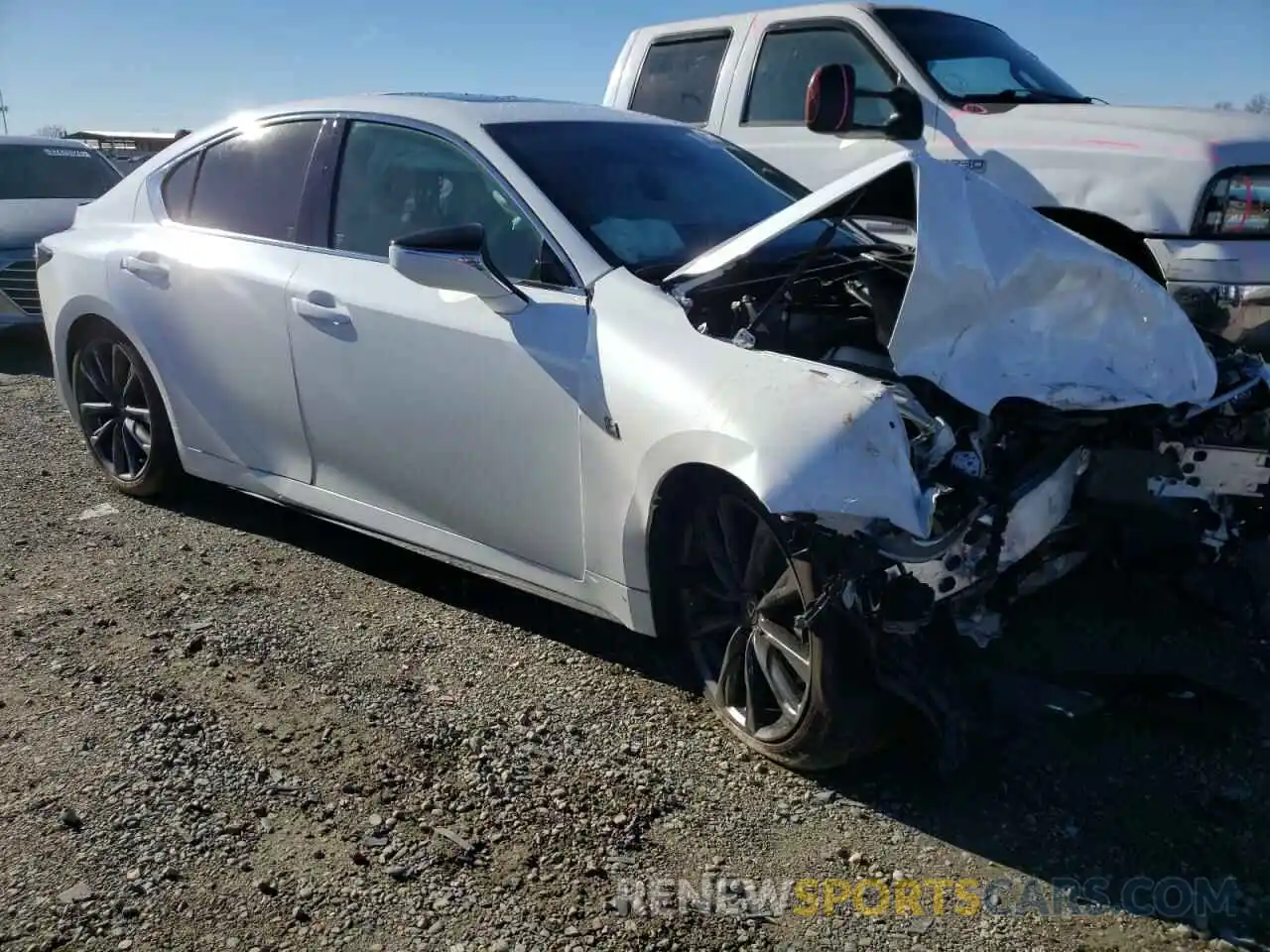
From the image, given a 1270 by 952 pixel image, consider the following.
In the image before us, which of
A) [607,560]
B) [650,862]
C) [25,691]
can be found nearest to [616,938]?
[650,862]

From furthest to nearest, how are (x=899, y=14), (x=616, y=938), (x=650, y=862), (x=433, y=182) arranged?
(x=899, y=14)
(x=433, y=182)
(x=650, y=862)
(x=616, y=938)

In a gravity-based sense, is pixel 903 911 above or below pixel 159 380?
below

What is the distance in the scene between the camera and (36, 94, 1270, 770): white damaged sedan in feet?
9.21

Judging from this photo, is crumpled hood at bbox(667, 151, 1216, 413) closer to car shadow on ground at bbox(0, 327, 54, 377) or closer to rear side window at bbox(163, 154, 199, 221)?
rear side window at bbox(163, 154, 199, 221)

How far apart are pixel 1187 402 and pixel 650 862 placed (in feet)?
6.28

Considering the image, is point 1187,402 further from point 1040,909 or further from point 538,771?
point 538,771

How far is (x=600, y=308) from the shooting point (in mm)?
3363

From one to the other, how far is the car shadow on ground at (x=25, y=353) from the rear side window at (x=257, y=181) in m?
4.76

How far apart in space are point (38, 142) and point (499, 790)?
10.3 metres

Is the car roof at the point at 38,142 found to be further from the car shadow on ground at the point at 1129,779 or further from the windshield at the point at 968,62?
the car shadow on ground at the point at 1129,779

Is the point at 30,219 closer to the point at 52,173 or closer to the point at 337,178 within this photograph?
the point at 52,173

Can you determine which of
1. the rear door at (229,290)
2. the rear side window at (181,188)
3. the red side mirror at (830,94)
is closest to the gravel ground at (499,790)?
the rear door at (229,290)

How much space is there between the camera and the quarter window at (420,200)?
3.67 meters

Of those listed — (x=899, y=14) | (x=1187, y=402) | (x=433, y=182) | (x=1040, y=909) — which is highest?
(x=899, y=14)
